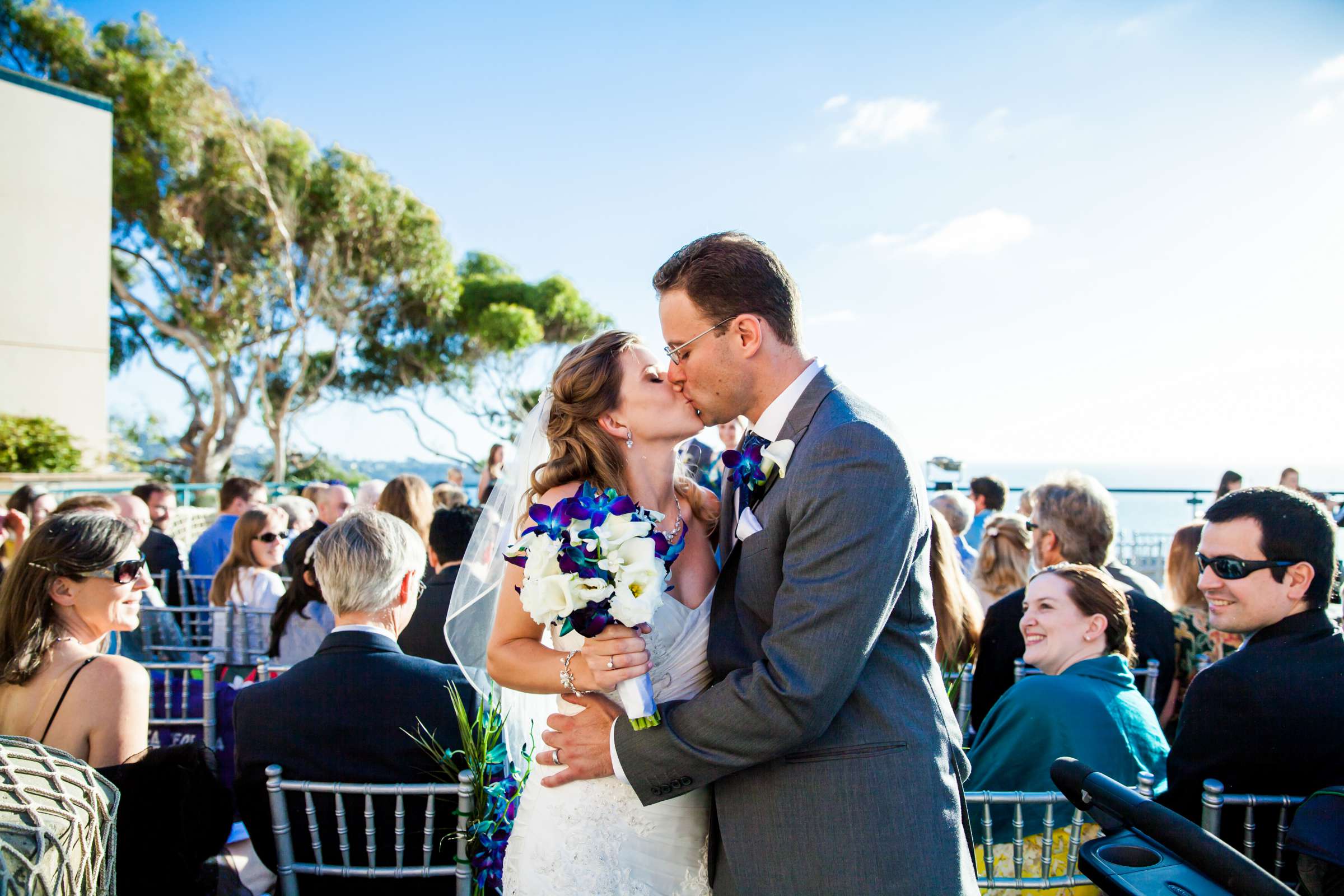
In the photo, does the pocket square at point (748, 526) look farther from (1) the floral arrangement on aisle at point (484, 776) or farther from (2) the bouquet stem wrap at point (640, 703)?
(1) the floral arrangement on aisle at point (484, 776)

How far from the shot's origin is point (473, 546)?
2.90 m

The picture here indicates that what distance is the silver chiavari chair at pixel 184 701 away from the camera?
3.26 metres

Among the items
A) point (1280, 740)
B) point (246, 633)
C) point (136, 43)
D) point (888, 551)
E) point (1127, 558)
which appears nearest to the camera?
point (888, 551)

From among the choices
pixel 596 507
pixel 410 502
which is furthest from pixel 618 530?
pixel 410 502

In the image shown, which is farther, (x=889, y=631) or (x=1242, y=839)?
(x=1242, y=839)

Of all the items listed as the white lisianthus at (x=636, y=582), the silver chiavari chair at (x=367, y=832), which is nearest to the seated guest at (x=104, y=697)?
the silver chiavari chair at (x=367, y=832)

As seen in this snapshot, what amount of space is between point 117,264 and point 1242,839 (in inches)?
865

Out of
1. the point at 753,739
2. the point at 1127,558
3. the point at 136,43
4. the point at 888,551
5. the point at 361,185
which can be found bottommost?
the point at 1127,558

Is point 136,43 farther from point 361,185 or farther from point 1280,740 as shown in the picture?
point 1280,740

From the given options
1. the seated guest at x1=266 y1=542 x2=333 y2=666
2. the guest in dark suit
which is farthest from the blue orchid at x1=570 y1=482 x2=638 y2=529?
the seated guest at x1=266 y1=542 x2=333 y2=666

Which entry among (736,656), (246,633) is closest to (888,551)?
(736,656)

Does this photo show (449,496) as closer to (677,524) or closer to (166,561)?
(166,561)

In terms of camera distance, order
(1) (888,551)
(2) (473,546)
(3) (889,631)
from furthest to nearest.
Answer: (2) (473,546)
(3) (889,631)
(1) (888,551)

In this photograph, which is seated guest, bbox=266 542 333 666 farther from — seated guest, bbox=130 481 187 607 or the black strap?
seated guest, bbox=130 481 187 607
